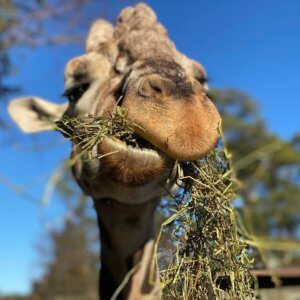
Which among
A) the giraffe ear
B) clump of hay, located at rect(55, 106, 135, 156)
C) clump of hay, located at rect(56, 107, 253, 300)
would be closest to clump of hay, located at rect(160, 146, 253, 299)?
clump of hay, located at rect(56, 107, 253, 300)

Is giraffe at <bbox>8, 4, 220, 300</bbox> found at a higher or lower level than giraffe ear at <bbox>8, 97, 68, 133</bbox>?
lower

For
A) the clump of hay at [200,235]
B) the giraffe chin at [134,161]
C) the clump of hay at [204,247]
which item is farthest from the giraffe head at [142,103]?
the clump of hay at [204,247]

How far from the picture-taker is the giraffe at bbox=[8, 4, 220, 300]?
2.64 meters

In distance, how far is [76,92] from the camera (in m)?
4.22

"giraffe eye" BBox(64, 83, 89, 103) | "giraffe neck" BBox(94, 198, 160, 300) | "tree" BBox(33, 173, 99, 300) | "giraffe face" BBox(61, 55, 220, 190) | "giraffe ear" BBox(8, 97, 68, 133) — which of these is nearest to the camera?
"giraffe face" BBox(61, 55, 220, 190)

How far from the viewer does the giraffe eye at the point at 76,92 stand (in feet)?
13.6

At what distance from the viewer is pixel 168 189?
10.3 feet

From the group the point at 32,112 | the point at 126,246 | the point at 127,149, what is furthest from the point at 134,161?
the point at 32,112

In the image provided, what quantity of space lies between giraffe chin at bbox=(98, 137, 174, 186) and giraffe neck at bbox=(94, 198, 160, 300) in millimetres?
743

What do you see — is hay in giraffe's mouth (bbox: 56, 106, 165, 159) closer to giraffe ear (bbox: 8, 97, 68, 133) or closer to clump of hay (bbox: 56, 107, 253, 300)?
clump of hay (bbox: 56, 107, 253, 300)

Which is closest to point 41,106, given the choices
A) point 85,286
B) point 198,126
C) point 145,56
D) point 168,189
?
point 145,56

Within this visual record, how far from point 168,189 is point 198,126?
66 centimetres

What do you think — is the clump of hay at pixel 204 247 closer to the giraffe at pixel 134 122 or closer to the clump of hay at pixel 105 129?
the giraffe at pixel 134 122

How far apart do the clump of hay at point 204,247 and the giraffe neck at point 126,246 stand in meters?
0.89
